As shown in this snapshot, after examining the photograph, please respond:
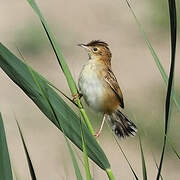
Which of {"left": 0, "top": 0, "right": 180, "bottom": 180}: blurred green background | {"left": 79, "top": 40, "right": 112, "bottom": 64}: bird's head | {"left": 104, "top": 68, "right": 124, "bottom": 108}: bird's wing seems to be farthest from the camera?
{"left": 0, "top": 0, "right": 180, "bottom": 180}: blurred green background

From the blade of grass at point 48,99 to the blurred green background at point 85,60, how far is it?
16.7 feet

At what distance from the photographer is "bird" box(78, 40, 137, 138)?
466 cm

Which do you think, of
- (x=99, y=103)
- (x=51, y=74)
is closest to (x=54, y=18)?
(x=51, y=74)

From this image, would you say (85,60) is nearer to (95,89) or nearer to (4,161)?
(95,89)

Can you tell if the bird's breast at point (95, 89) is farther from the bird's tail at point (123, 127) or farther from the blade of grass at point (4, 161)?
the blade of grass at point (4, 161)

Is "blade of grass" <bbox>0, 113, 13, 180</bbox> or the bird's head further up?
the bird's head

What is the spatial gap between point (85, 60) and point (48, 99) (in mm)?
8295

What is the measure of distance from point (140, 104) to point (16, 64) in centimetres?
775

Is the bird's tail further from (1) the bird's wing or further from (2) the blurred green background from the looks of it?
(2) the blurred green background

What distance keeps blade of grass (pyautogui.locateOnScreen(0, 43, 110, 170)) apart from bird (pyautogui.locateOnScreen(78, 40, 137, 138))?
1.70 meters

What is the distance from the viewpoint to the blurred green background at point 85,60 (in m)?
9.07

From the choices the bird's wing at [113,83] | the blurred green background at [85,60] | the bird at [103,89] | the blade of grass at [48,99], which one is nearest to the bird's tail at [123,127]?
the bird at [103,89]

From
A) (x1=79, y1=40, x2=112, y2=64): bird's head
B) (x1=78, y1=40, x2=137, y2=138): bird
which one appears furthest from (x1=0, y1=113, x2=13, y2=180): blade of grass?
(x1=79, y1=40, x2=112, y2=64): bird's head

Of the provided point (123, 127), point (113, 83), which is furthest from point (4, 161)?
point (113, 83)
